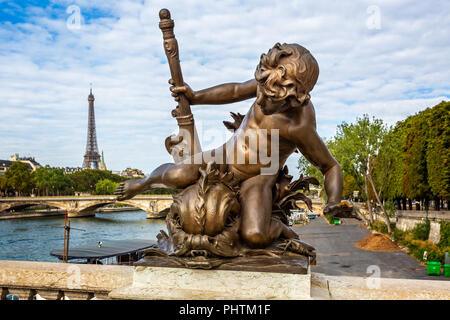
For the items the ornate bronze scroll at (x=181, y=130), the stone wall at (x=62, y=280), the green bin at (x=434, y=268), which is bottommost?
the green bin at (x=434, y=268)

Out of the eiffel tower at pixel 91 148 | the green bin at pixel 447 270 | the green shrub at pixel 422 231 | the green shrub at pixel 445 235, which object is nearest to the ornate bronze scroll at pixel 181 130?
the green bin at pixel 447 270

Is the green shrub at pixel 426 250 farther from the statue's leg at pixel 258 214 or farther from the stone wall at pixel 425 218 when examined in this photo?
the statue's leg at pixel 258 214

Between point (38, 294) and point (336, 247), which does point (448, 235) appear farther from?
point (38, 294)

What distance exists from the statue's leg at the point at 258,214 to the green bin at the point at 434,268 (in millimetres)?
13667

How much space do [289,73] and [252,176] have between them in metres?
0.90

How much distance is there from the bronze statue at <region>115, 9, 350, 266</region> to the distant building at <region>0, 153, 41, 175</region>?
101478 mm

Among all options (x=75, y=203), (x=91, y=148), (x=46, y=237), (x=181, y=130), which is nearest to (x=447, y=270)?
(x=181, y=130)

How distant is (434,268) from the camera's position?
14891mm

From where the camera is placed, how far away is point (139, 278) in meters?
3.24

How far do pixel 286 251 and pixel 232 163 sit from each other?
827 mm

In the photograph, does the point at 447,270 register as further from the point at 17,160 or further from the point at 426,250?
the point at 17,160

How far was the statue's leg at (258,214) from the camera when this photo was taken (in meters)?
3.14

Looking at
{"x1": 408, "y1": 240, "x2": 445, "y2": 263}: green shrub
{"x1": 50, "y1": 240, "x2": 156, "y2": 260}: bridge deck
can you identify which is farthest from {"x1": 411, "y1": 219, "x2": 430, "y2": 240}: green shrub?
{"x1": 50, "y1": 240, "x2": 156, "y2": 260}: bridge deck
